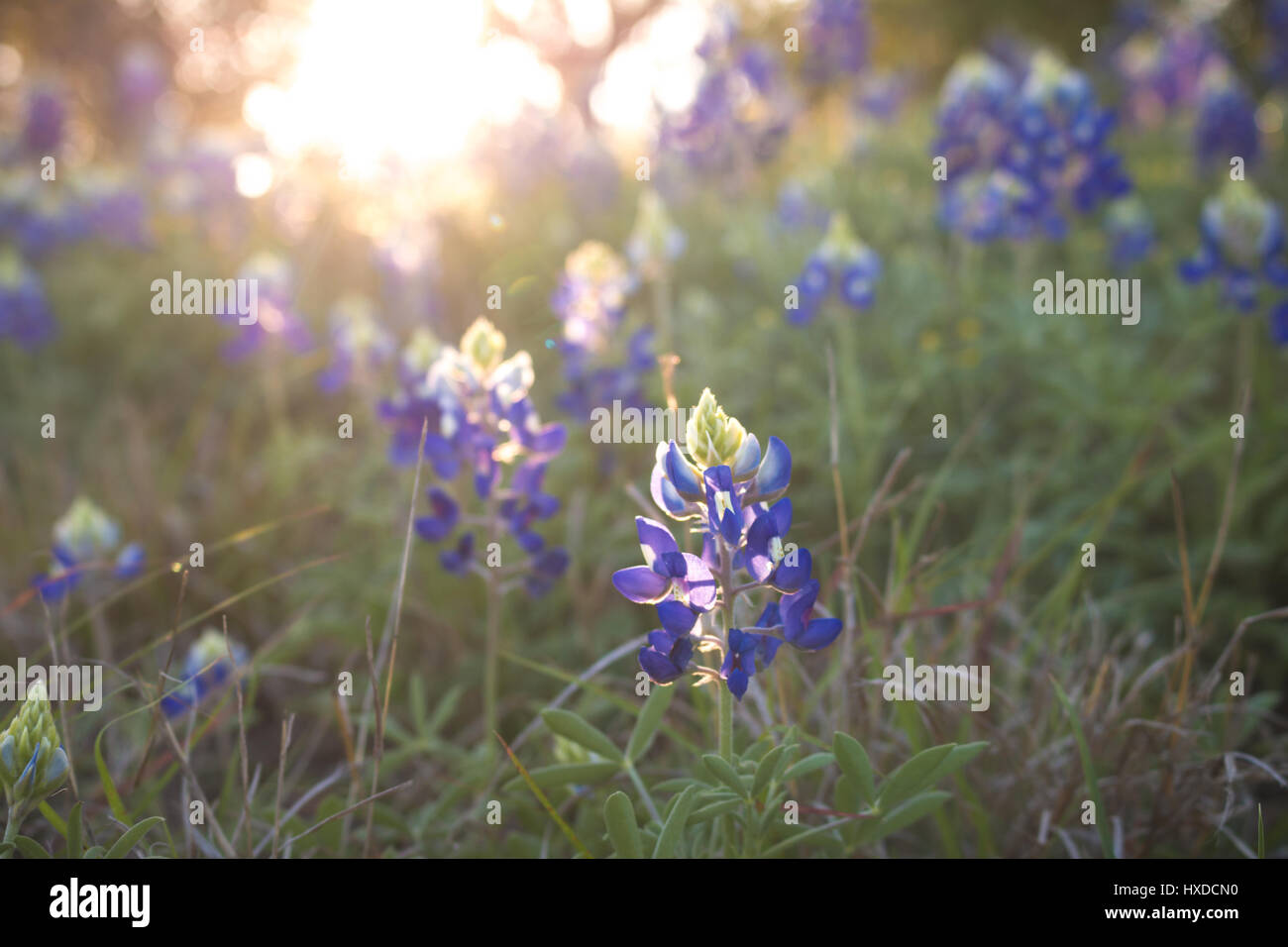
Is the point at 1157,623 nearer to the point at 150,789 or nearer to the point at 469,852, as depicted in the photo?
the point at 469,852

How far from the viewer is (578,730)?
1.92 m

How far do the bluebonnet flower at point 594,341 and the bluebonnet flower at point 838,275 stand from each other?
69cm

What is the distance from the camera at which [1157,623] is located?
3113 millimetres

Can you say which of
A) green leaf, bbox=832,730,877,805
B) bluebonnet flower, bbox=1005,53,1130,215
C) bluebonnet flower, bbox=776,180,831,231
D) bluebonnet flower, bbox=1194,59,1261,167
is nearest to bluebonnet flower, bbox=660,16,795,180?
bluebonnet flower, bbox=776,180,831,231

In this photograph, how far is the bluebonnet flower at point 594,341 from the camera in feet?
11.8

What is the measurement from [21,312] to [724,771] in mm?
5341

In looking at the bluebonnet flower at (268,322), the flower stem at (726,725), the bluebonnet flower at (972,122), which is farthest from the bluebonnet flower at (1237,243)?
the bluebonnet flower at (268,322)

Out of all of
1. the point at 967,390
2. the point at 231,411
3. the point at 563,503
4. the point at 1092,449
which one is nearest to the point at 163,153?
the point at 231,411

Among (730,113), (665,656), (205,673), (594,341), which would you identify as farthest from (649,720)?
(730,113)

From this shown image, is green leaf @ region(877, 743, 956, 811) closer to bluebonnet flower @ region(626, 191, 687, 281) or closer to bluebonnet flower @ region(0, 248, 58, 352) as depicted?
bluebonnet flower @ region(626, 191, 687, 281)

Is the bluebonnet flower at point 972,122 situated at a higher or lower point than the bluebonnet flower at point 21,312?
higher

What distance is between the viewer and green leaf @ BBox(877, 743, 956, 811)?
177 cm

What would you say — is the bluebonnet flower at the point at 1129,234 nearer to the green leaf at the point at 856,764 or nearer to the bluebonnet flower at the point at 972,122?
the bluebonnet flower at the point at 972,122

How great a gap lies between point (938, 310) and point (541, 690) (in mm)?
2652
